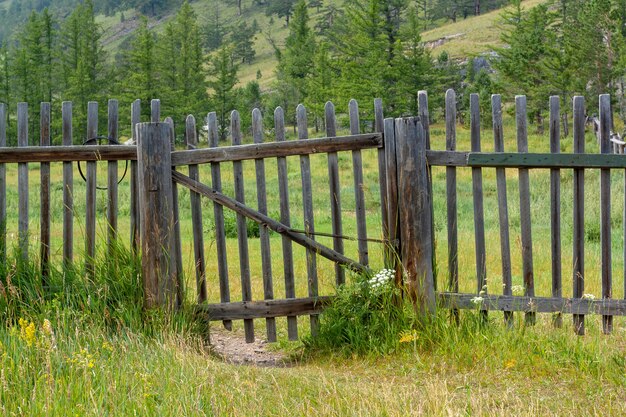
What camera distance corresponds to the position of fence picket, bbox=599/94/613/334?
5.78m

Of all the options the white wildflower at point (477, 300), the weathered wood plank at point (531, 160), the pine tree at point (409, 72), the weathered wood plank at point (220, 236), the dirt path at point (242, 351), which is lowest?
the dirt path at point (242, 351)

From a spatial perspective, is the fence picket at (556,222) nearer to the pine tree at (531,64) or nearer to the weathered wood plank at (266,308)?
the weathered wood plank at (266,308)

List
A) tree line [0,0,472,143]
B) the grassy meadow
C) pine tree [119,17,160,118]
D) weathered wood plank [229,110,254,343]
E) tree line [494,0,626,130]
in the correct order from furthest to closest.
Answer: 1. pine tree [119,17,160,118]
2. tree line [0,0,472,143]
3. tree line [494,0,626,130]
4. weathered wood plank [229,110,254,343]
5. the grassy meadow

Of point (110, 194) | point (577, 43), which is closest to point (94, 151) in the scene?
point (110, 194)

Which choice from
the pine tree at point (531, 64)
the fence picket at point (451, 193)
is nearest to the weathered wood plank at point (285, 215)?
the fence picket at point (451, 193)

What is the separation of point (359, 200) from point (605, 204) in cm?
200

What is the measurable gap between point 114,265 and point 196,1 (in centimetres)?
19520

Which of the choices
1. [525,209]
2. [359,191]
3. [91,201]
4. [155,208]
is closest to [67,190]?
[91,201]

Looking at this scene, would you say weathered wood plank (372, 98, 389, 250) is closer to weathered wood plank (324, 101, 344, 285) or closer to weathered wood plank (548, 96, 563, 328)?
weathered wood plank (324, 101, 344, 285)

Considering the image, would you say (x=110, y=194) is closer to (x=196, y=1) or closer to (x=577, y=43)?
(x=577, y=43)

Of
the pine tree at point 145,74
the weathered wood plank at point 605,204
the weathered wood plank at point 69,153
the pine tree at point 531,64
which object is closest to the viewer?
the weathered wood plank at point 605,204

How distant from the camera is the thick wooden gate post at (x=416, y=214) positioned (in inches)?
225

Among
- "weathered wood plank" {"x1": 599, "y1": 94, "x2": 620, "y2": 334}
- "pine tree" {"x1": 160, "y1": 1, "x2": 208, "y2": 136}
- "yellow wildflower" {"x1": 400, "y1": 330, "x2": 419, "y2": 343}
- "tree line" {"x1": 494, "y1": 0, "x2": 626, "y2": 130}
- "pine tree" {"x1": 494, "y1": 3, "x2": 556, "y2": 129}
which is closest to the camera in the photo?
"yellow wildflower" {"x1": 400, "y1": 330, "x2": 419, "y2": 343}

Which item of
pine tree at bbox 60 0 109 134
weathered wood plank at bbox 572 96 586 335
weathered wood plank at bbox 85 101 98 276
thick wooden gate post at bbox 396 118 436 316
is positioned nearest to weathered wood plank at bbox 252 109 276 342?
thick wooden gate post at bbox 396 118 436 316
